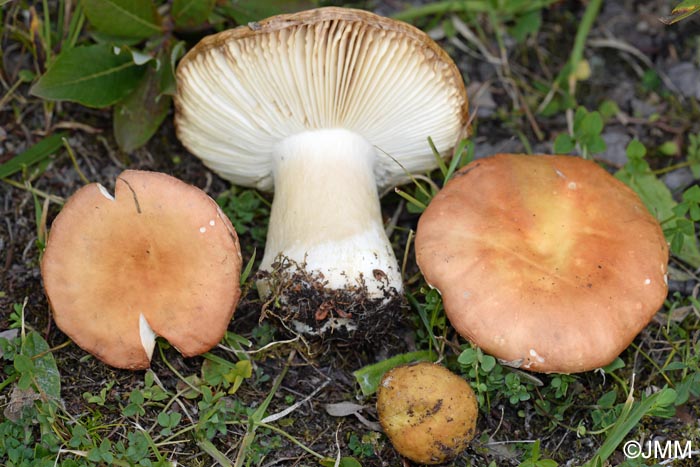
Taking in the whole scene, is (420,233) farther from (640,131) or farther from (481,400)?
(640,131)

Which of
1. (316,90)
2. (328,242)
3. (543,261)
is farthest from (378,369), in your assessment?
(316,90)

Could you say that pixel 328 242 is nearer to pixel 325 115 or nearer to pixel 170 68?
pixel 325 115

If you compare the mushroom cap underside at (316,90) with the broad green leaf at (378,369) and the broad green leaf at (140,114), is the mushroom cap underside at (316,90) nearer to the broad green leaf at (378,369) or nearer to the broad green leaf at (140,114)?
the broad green leaf at (140,114)

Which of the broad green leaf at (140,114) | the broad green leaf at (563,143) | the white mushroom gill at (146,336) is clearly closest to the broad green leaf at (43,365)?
the white mushroom gill at (146,336)

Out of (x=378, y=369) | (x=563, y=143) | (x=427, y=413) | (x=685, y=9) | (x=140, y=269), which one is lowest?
(x=378, y=369)

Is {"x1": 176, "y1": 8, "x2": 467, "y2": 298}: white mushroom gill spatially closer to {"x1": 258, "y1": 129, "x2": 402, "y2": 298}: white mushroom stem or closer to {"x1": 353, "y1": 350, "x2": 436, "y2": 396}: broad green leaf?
{"x1": 258, "y1": 129, "x2": 402, "y2": 298}: white mushroom stem

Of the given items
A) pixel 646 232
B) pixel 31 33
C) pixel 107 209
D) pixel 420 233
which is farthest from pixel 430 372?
pixel 31 33
